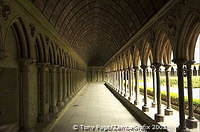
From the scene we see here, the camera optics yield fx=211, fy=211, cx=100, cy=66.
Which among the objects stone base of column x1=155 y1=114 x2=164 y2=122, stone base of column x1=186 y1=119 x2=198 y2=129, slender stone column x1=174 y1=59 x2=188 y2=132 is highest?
slender stone column x1=174 y1=59 x2=188 y2=132

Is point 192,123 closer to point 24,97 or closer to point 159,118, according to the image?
point 159,118

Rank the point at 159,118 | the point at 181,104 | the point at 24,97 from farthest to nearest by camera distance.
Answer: the point at 159,118
the point at 24,97
the point at 181,104

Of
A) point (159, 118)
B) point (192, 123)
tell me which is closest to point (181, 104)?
point (192, 123)

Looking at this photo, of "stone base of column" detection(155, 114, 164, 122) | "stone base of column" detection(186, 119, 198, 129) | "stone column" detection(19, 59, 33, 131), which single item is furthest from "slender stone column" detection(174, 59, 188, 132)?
"stone column" detection(19, 59, 33, 131)

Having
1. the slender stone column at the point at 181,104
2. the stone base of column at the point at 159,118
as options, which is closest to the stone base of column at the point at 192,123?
the slender stone column at the point at 181,104

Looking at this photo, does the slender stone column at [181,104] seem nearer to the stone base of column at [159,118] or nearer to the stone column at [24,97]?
the stone base of column at [159,118]

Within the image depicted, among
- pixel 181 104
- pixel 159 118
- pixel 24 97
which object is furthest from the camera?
pixel 159 118

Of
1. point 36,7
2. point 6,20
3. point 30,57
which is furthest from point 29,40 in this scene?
point 6,20

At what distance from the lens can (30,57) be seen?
24.3 feet

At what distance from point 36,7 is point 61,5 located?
338cm

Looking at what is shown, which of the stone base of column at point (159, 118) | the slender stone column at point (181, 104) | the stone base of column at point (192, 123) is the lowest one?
the stone base of column at point (159, 118)

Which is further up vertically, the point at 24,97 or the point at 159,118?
the point at 24,97

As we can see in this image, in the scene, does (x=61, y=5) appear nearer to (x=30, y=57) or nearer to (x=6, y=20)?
(x=30, y=57)

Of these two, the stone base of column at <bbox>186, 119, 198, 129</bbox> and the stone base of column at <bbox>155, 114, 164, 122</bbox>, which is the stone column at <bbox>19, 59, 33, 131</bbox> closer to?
the stone base of column at <bbox>155, 114, 164, 122</bbox>
